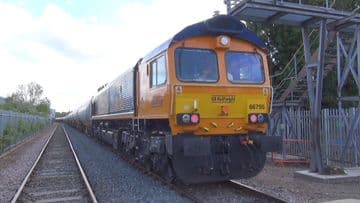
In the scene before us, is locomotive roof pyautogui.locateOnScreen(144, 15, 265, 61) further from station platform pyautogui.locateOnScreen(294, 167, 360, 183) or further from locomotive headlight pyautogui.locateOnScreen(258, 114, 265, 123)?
station platform pyautogui.locateOnScreen(294, 167, 360, 183)

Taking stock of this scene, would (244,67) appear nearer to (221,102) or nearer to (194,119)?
(221,102)

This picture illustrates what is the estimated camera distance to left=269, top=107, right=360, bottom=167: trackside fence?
13.3m

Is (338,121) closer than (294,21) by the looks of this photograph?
No

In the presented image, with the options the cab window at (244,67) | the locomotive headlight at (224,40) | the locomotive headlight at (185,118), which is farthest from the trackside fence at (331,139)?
the locomotive headlight at (185,118)

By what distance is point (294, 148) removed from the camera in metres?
16.3

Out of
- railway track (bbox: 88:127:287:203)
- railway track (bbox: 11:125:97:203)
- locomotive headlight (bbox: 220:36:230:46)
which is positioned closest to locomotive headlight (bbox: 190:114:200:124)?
railway track (bbox: 88:127:287:203)

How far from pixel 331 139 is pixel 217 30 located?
6.44m

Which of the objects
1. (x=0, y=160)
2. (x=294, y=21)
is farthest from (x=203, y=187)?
(x=0, y=160)

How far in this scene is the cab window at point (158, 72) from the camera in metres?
9.91

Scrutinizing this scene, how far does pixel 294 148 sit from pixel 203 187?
23.0 ft

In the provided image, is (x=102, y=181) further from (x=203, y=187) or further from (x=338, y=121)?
(x=338, y=121)

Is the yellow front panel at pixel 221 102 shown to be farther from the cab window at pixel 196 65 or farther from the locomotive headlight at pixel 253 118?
the cab window at pixel 196 65

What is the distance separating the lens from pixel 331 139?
14148 millimetres

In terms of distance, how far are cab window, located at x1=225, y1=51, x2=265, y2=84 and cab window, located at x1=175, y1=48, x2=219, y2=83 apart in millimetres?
355
